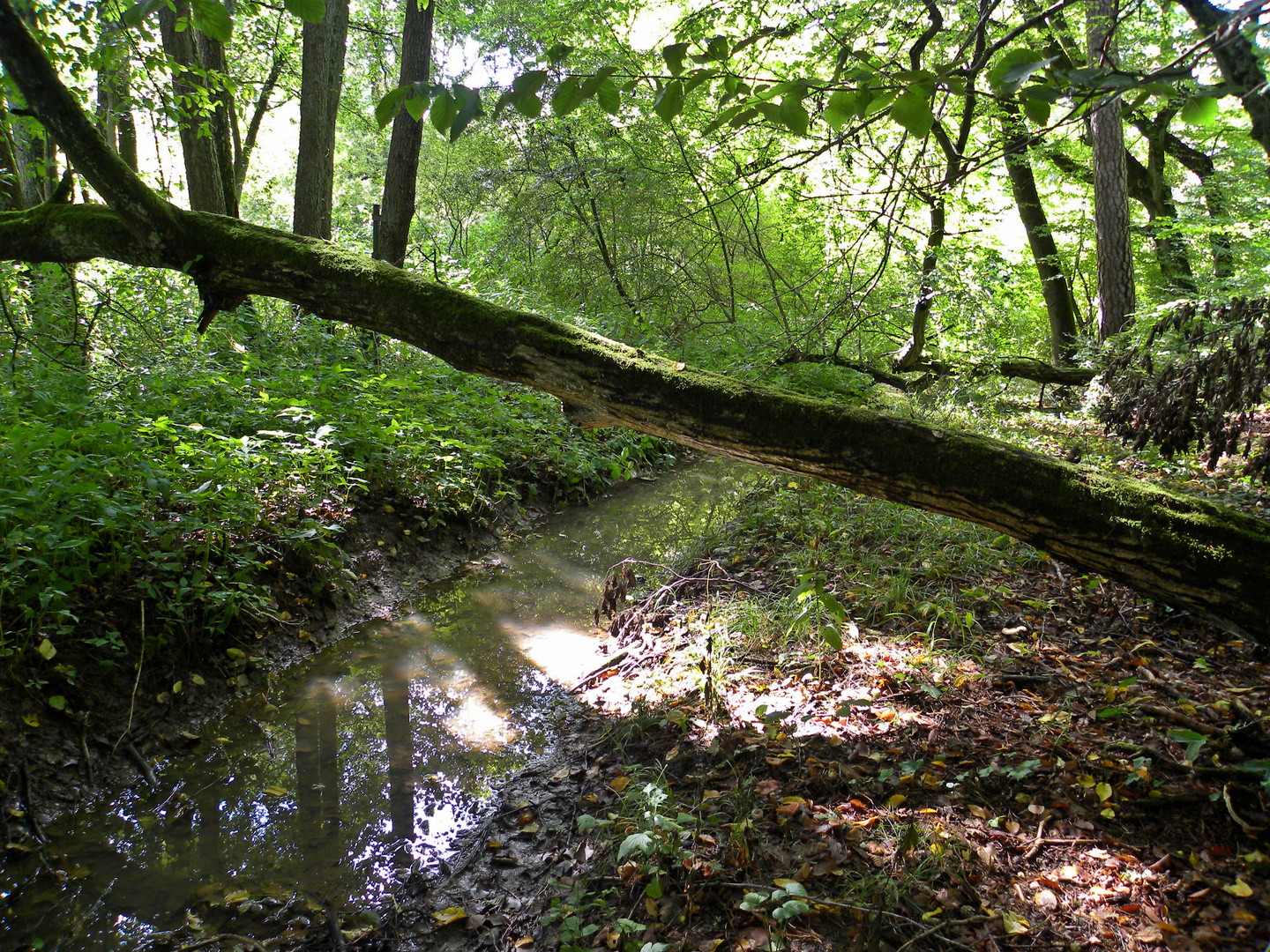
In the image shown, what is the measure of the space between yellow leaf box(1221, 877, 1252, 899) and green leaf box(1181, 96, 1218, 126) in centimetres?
211

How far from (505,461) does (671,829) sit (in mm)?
5012

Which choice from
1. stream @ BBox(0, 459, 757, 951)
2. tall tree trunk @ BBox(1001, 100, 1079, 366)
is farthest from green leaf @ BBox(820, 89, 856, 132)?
tall tree trunk @ BBox(1001, 100, 1079, 366)

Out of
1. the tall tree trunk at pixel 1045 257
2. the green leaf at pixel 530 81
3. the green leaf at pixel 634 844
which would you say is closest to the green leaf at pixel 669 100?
the green leaf at pixel 530 81

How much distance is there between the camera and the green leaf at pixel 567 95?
1423mm

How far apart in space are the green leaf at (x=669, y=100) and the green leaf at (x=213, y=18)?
2.83 feet

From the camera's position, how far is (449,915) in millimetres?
2477

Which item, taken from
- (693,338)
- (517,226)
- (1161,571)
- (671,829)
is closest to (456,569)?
(671,829)

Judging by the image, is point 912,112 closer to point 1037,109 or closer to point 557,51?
point 1037,109

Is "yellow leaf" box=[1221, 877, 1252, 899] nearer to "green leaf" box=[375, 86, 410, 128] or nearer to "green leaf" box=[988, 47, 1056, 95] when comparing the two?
"green leaf" box=[988, 47, 1056, 95]

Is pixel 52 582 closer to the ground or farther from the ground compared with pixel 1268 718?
closer to the ground

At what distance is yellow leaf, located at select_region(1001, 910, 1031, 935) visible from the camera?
6.54 ft

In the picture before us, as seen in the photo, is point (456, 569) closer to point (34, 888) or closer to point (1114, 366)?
point (34, 888)

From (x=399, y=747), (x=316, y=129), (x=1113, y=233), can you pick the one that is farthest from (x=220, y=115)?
(x=1113, y=233)

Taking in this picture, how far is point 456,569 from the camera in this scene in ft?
18.3
